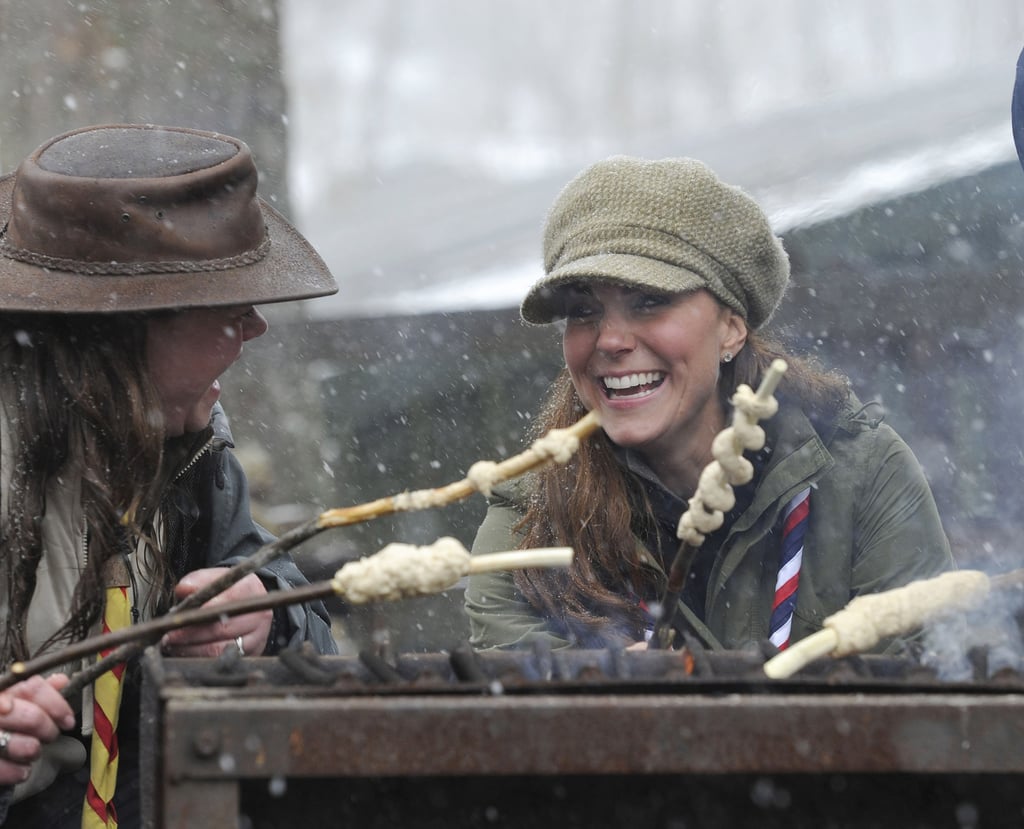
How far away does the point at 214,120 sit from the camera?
23.0ft

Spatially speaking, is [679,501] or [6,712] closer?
[6,712]

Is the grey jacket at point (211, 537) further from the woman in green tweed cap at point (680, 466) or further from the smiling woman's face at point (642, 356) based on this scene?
the smiling woman's face at point (642, 356)

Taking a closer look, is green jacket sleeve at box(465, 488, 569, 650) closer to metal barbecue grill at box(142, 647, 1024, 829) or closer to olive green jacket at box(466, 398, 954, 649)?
olive green jacket at box(466, 398, 954, 649)

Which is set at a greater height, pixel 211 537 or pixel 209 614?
pixel 209 614

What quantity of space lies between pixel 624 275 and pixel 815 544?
807 millimetres

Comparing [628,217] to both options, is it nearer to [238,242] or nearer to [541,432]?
[541,432]

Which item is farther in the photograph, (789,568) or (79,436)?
(789,568)

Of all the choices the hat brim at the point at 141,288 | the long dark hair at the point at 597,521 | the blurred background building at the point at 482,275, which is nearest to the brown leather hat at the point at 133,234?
the hat brim at the point at 141,288

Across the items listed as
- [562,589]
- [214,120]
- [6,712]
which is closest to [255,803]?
[6,712]

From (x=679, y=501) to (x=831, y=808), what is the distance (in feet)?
4.26

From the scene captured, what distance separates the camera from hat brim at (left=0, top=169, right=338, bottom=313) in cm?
222

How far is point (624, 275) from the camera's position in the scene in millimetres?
2578

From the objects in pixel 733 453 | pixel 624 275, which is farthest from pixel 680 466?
pixel 733 453

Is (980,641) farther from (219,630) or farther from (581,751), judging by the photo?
(219,630)
